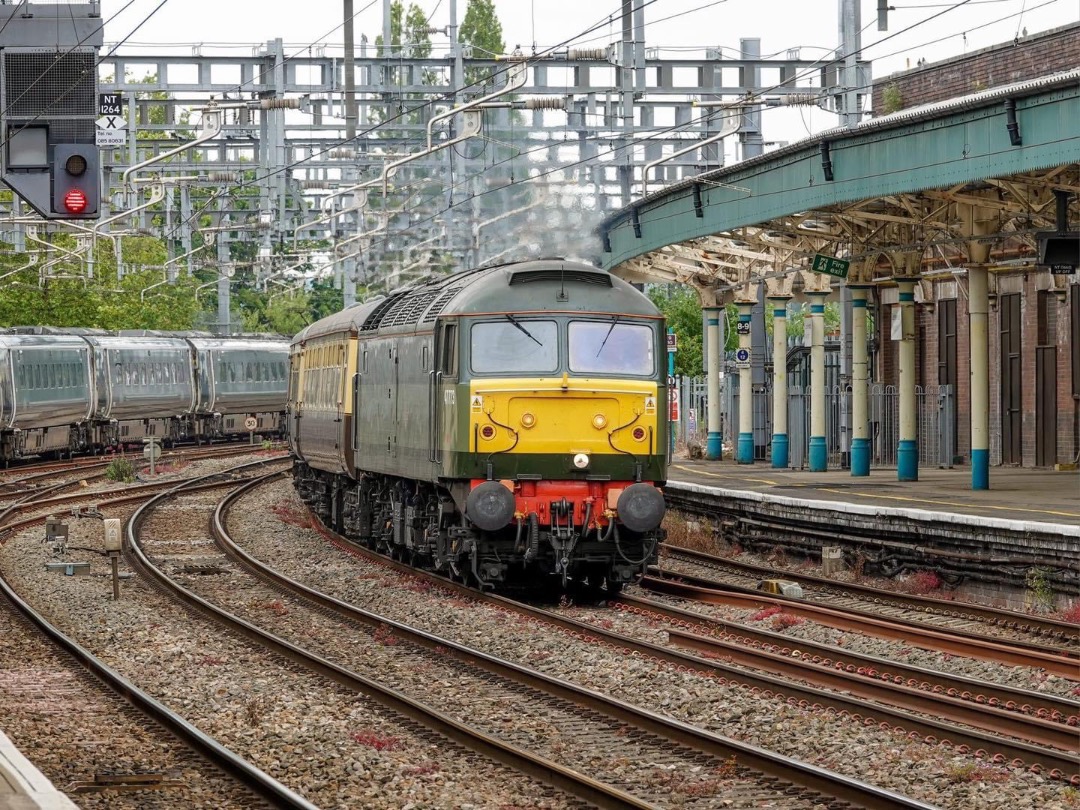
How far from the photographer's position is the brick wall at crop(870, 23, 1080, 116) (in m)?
29.5

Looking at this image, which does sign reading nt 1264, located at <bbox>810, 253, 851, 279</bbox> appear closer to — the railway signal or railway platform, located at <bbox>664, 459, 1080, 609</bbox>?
railway platform, located at <bbox>664, 459, 1080, 609</bbox>

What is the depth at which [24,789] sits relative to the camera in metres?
8.02

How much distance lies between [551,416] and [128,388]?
3235 cm

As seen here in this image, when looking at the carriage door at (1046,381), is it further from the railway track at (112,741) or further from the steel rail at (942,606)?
the railway track at (112,741)

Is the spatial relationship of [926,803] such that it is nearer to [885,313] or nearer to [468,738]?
[468,738]

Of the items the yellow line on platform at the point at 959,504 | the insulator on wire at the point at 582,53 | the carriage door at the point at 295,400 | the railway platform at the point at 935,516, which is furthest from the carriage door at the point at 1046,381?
the carriage door at the point at 295,400

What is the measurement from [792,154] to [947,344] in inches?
411

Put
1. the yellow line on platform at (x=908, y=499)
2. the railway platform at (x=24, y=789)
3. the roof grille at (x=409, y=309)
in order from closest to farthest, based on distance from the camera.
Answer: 1. the railway platform at (x=24, y=789)
2. the roof grille at (x=409, y=309)
3. the yellow line on platform at (x=908, y=499)

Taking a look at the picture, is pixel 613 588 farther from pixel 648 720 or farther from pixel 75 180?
pixel 75 180

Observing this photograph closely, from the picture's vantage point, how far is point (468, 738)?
35.4 feet

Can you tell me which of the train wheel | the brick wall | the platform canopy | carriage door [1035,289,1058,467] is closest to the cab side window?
the train wheel

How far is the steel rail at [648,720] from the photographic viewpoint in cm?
912

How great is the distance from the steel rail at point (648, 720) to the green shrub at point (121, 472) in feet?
63.4

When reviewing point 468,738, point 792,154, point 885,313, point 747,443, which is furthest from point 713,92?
point 468,738
